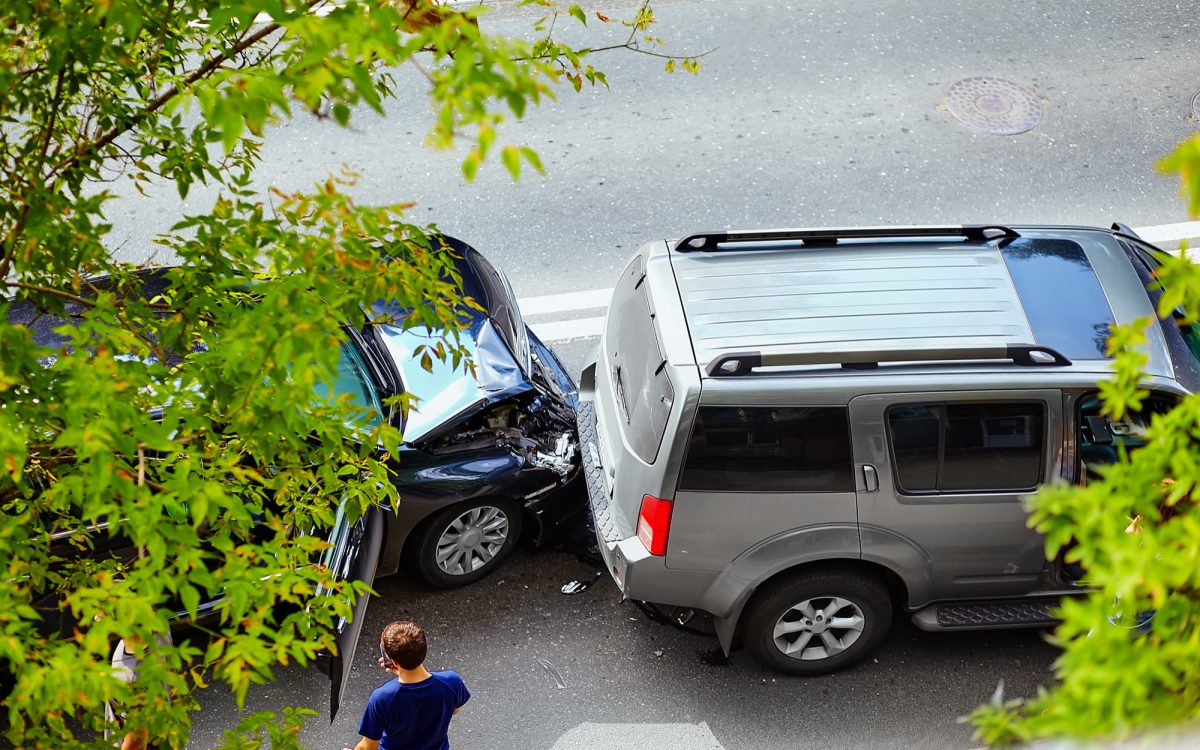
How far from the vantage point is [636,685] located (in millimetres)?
5992

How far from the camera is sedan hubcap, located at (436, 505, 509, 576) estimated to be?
6320mm

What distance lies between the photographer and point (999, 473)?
539 centimetres

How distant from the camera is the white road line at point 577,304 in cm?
823

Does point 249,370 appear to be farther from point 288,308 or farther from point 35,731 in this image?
point 35,731

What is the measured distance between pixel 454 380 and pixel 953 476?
2834 mm

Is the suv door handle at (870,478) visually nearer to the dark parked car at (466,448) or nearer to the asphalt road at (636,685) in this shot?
the asphalt road at (636,685)

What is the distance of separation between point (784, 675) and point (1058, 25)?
8.45 m

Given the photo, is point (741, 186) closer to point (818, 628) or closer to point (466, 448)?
point (466, 448)

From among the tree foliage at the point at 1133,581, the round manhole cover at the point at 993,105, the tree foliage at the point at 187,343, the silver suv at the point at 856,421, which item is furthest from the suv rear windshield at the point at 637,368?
the round manhole cover at the point at 993,105

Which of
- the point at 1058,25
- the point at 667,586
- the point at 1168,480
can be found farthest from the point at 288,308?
the point at 1058,25

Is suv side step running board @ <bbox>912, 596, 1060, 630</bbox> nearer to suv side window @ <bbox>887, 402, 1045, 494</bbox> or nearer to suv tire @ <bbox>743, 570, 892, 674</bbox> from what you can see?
suv tire @ <bbox>743, 570, 892, 674</bbox>

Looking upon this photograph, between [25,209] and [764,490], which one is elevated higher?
[25,209]

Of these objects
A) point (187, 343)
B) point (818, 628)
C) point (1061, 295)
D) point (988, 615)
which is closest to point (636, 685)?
point (818, 628)

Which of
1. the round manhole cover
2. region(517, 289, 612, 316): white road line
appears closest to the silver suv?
region(517, 289, 612, 316): white road line
